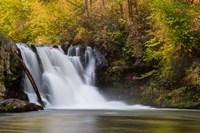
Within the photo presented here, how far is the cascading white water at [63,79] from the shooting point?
2264 centimetres

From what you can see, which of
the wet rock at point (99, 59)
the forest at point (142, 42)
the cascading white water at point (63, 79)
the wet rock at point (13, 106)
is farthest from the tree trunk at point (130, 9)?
the wet rock at point (13, 106)

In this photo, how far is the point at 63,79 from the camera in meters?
24.6

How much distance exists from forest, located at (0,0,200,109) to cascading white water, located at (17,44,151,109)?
0.93 meters

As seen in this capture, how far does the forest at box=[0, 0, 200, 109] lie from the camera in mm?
22188

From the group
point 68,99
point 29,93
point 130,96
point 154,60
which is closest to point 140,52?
point 154,60

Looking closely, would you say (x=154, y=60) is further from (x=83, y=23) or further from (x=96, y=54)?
(x=83, y=23)

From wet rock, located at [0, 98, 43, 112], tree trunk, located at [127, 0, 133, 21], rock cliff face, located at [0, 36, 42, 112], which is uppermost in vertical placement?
tree trunk, located at [127, 0, 133, 21]

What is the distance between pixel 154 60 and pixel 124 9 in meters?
7.29

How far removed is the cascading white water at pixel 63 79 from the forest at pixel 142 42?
0.93m

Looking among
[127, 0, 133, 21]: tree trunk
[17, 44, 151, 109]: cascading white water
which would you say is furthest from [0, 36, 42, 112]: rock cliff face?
[127, 0, 133, 21]: tree trunk

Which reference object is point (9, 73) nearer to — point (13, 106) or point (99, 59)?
point (13, 106)

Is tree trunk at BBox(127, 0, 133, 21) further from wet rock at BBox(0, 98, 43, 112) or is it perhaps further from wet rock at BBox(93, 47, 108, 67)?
wet rock at BBox(0, 98, 43, 112)

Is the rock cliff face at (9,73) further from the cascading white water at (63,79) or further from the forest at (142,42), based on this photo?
the forest at (142,42)

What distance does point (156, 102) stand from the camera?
73.8 ft
